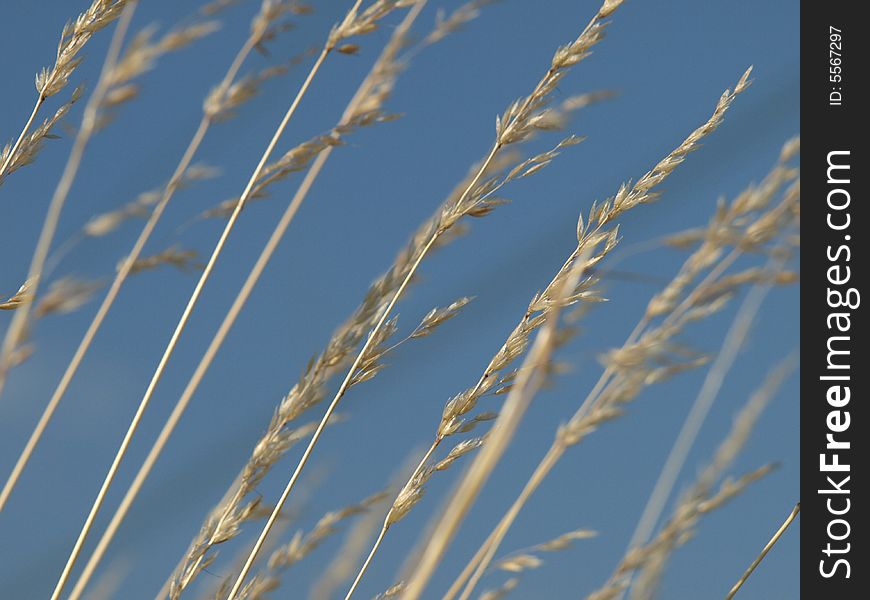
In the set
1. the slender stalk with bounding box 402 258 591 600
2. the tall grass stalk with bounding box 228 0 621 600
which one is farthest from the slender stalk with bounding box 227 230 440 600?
the slender stalk with bounding box 402 258 591 600

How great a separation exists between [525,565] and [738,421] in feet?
1.83

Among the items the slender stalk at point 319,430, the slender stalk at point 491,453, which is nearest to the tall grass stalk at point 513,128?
the slender stalk at point 319,430

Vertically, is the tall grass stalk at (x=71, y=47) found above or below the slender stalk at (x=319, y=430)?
above
